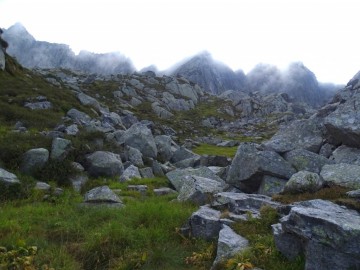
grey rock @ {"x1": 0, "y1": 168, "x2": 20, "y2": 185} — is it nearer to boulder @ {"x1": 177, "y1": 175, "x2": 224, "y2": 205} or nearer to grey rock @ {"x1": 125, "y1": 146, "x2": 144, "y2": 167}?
boulder @ {"x1": 177, "y1": 175, "x2": 224, "y2": 205}

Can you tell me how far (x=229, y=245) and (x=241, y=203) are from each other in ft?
10.7

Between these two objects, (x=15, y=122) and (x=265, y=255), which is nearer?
(x=265, y=255)

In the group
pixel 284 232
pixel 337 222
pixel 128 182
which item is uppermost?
pixel 337 222

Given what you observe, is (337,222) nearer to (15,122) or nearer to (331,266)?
(331,266)

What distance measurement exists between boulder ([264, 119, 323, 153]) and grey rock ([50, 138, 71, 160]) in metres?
10.2

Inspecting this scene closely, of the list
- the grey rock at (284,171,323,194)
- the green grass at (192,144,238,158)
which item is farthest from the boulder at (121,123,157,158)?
the grey rock at (284,171,323,194)

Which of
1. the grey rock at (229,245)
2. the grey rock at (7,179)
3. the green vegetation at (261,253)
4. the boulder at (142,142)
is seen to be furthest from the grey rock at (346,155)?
the boulder at (142,142)

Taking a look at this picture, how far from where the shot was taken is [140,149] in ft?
93.0

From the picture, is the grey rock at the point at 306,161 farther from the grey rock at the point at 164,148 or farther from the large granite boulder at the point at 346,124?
the grey rock at the point at 164,148

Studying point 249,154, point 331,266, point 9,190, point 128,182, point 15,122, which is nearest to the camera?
point 331,266

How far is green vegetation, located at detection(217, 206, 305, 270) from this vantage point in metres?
8.48

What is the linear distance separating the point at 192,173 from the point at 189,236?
8956mm

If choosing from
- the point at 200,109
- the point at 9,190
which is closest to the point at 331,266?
the point at 9,190

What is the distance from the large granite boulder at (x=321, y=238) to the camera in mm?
7801
